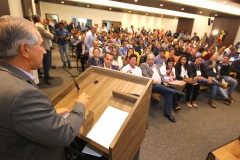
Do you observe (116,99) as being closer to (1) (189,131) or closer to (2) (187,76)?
(1) (189,131)

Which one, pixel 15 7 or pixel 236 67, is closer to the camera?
pixel 15 7

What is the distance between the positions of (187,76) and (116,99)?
111 inches

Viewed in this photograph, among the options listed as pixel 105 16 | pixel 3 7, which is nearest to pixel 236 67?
pixel 3 7

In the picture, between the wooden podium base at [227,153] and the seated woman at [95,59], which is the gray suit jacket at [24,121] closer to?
the wooden podium base at [227,153]

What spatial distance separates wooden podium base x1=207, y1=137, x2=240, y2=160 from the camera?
4.48ft

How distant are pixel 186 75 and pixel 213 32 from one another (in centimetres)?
987

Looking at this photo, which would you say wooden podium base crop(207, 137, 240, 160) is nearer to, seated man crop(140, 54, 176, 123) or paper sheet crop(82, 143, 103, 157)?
seated man crop(140, 54, 176, 123)

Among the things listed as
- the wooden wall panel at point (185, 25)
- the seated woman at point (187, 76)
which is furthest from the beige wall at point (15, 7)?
the wooden wall panel at point (185, 25)

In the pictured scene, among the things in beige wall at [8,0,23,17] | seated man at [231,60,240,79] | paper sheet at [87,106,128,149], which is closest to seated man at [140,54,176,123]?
paper sheet at [87,106,128,149]

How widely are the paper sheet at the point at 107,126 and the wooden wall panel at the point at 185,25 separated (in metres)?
14.3

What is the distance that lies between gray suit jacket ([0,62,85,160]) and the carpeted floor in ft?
5.09

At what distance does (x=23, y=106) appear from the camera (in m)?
0.50

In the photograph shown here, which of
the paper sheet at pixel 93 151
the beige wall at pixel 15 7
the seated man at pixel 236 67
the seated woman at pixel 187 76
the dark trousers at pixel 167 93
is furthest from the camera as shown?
the seated man at pixel 236 67

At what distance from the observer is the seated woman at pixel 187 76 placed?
3209mm
